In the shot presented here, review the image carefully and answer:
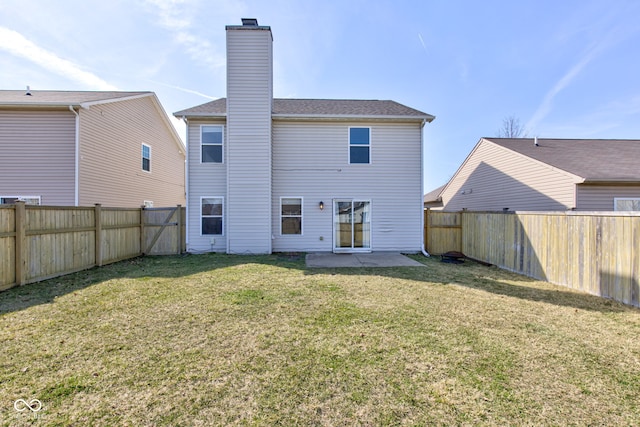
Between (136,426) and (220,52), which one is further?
(220,52)

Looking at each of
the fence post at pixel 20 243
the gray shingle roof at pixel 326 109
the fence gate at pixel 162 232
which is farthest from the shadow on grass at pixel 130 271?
the gray shingle roof at pixel 326 109

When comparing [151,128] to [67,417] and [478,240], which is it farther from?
[478,240]

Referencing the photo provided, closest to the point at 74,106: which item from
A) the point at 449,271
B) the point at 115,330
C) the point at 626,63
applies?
the point at 115,330

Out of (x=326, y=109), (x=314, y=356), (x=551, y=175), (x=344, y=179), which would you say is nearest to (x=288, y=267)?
(x=344, y=179)

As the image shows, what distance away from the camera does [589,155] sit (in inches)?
431

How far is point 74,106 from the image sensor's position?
968 cm

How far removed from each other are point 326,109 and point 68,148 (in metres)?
9.70

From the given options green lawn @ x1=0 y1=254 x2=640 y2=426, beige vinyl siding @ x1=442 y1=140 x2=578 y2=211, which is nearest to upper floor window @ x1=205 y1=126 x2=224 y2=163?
green lawn @ x1=0 y1=254 x2=640 y2=426

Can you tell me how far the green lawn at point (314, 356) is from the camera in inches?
84.1

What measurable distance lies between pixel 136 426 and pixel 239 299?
285cm

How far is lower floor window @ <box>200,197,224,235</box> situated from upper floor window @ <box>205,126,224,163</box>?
155 centimetres

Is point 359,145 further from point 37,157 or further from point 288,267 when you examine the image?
point 37,157

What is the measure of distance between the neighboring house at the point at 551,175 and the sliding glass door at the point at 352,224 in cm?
672

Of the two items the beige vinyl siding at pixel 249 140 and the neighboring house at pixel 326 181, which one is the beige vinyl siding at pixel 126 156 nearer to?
the neighboring house at pixel 326 181
